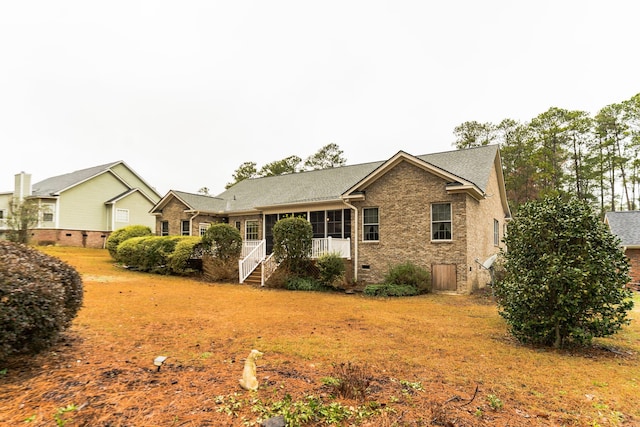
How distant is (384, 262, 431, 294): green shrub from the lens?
12.4m

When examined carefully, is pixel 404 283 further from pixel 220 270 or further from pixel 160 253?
pixel 160 253

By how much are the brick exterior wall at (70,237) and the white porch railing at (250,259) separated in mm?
17591

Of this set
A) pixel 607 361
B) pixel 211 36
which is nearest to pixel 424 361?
pixel 607 361

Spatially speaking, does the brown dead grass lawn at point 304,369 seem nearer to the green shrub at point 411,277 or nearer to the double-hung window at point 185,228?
the green shrub at point 411,277

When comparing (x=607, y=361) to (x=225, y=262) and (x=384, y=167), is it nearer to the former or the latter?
(x=384, y=167)

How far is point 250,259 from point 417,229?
24.5 feet

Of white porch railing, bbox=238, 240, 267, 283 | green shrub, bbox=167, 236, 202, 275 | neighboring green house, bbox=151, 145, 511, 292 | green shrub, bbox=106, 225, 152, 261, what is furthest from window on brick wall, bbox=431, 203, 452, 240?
green shrub, bbox=106, 225, 152, 261

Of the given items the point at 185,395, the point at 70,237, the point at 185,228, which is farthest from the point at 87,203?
the point at 185,395

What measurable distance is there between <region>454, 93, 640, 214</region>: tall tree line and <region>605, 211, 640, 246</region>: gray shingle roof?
213 inches

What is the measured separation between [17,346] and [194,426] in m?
2.51

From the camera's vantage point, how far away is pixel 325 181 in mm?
18406

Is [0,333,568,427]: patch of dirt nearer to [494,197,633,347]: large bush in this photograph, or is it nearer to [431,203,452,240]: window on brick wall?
[494,197,633,347]: large bush

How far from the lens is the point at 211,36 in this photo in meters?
12.8

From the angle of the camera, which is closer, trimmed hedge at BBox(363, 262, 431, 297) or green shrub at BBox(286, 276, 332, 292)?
trimmed hedge at BBox(363, 262, 431, 297)
